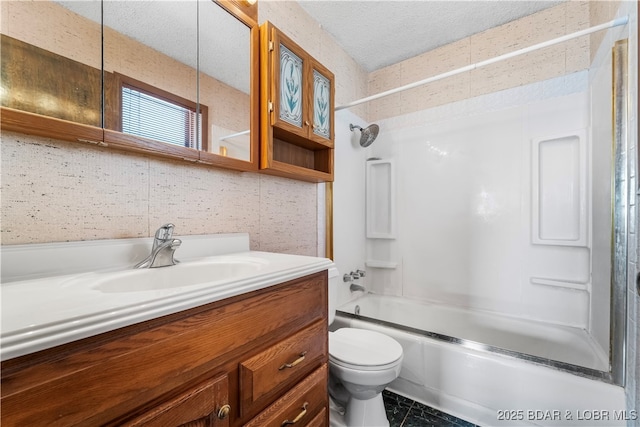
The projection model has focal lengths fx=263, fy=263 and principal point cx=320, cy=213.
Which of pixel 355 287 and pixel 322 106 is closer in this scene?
pixel 322 106

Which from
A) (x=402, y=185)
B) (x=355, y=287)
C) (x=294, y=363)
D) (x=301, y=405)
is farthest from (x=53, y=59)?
(x=402, y=185)

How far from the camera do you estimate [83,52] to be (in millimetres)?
782

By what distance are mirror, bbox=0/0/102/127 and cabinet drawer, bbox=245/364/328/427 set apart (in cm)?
98

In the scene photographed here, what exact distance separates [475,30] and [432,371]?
235cm

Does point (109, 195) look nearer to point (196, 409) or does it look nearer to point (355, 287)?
point (196, 409)

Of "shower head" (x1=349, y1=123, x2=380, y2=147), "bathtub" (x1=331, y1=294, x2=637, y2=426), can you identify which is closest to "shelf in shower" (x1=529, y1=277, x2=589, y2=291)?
"bathtub" (x1=331, y1=294, x2=637, y2=426)

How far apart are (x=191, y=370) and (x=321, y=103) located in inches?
56.3

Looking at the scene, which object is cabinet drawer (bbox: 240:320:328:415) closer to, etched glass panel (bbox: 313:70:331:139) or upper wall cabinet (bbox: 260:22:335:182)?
upper wall cabinet (bbox: 260:22:335:182)

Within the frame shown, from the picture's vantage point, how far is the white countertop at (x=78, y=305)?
361 mm

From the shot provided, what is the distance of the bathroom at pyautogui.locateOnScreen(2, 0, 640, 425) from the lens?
2.62 feet

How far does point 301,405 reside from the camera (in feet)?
2.70

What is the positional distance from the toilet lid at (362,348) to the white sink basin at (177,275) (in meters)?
0.67

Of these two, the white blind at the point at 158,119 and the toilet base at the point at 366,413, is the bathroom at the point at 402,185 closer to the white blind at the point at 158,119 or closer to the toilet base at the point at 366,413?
the white blind at the point at 158,119

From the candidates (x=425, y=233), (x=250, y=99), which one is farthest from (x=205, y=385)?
(x=425, y=233)
